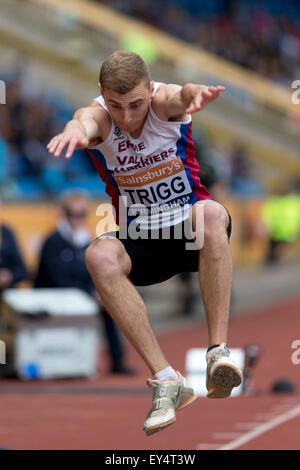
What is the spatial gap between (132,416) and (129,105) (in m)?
3.73

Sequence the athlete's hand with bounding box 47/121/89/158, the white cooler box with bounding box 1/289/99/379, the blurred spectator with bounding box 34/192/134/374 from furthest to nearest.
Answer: the blurred spectator with bounding box 34/192/134/374, the white cooler box with bounding box 1/289/99/379, the athlete's hand with bounding box 47/121/89/158

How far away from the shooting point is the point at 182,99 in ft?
17.3

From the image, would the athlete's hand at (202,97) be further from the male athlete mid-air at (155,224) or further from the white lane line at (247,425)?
the white lane line at (247,425)

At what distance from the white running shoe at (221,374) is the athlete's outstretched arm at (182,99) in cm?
131

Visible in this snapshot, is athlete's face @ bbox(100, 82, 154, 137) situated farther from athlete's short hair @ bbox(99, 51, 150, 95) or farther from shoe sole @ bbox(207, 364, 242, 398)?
shoe sole @ bbox(207, 364, 242, 398)

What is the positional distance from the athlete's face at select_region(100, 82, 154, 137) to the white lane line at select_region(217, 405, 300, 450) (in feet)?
8.28

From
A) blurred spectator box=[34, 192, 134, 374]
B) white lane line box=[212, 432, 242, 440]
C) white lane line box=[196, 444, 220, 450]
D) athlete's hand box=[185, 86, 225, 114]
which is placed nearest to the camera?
athlete's hand box=[185, 86, 225, 114]

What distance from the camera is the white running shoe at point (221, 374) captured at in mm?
5297

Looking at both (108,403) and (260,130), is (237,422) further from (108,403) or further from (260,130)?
(260,130)

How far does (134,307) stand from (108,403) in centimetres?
365

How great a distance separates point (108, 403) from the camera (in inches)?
352

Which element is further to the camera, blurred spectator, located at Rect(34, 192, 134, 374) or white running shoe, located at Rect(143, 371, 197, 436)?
blurred spectator, located at Rect(34, 192, 134, 374)

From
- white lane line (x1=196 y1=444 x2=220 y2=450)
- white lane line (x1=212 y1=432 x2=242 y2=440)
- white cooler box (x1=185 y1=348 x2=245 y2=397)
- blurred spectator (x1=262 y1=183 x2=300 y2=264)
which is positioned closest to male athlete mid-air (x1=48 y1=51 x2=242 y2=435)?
white lane line (x1=196 y1=444 x2=220 y2=450)

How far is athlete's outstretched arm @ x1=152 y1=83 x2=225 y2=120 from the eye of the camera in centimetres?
506
